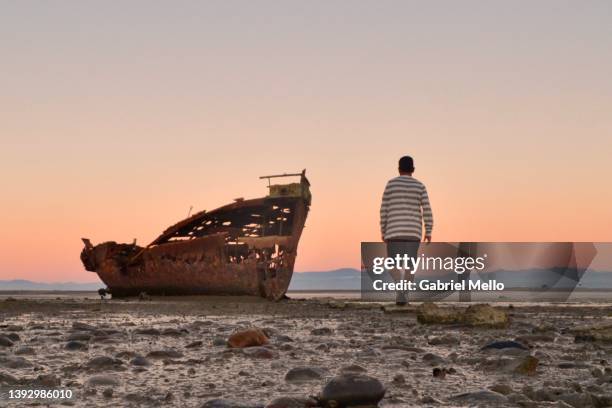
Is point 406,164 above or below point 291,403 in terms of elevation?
above

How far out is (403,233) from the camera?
1002cm

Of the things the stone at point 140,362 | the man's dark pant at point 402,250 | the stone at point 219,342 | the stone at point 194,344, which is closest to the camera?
the stone at point 140,362

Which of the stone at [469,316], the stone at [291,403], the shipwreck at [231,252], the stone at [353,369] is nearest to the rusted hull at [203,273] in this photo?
the shipwreck at [231,252]

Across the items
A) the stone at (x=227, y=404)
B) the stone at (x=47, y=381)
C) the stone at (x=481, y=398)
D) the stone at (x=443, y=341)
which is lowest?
the stone at (x=443, y=341)

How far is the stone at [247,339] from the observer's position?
459cm

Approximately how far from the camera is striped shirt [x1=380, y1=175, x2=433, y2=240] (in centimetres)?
1004

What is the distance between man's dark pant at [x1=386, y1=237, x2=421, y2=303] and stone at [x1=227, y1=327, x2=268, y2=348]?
211 inches

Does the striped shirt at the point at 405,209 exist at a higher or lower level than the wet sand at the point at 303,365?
higher

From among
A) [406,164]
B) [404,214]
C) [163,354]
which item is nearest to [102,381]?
[163,354]

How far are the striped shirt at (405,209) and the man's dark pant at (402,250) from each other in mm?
75

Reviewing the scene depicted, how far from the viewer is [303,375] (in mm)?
3248

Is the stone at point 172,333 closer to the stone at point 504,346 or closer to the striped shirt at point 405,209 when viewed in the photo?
the stone at point 504,346

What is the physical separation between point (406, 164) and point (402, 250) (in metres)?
1.37

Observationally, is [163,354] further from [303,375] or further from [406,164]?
[406,164]
